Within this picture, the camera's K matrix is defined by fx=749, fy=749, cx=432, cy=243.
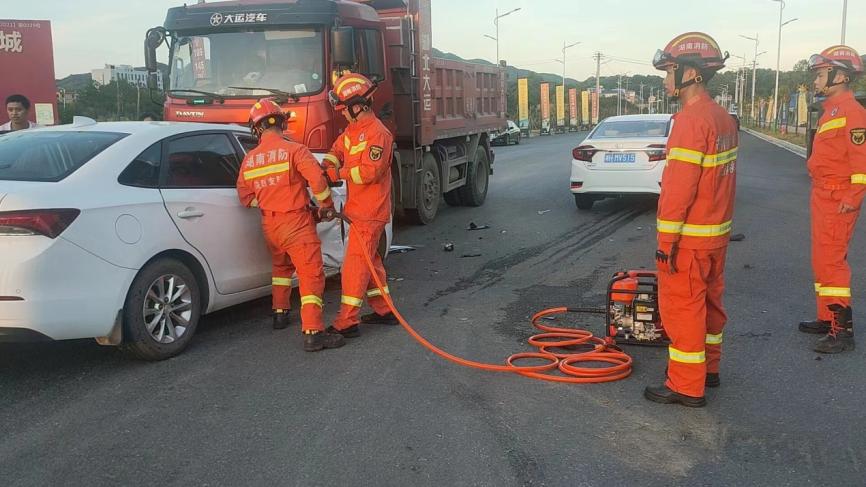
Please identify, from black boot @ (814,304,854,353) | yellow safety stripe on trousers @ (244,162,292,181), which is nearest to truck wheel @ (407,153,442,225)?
yellow safety stripe on trousers @ (244,162,292,181)

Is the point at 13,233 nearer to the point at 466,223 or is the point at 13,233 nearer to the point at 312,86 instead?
the point at 312,86

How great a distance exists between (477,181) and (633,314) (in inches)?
350

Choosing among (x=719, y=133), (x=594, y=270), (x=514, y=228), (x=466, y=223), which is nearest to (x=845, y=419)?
(x=719, y=133)

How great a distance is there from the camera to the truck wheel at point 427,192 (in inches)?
423

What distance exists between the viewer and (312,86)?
820cm

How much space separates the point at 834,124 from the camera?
519 cm

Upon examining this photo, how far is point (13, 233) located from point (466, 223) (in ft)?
26.1

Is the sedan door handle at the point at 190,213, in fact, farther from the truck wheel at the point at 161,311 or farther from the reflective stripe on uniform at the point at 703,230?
the reflective stripe on uniform at the point at 703,230

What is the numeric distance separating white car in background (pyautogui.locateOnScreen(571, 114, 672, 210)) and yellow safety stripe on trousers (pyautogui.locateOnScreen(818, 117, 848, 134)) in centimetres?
544

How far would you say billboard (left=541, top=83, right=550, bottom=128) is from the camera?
55.4 meters

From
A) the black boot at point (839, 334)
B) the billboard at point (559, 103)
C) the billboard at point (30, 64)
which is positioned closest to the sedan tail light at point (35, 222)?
the black boot at point (839, 334)

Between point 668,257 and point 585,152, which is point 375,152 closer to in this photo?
point 668,257

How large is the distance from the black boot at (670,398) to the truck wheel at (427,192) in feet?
22.0

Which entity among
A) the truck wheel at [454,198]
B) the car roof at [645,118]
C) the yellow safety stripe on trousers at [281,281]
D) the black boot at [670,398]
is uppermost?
the car roof at [645,118]
